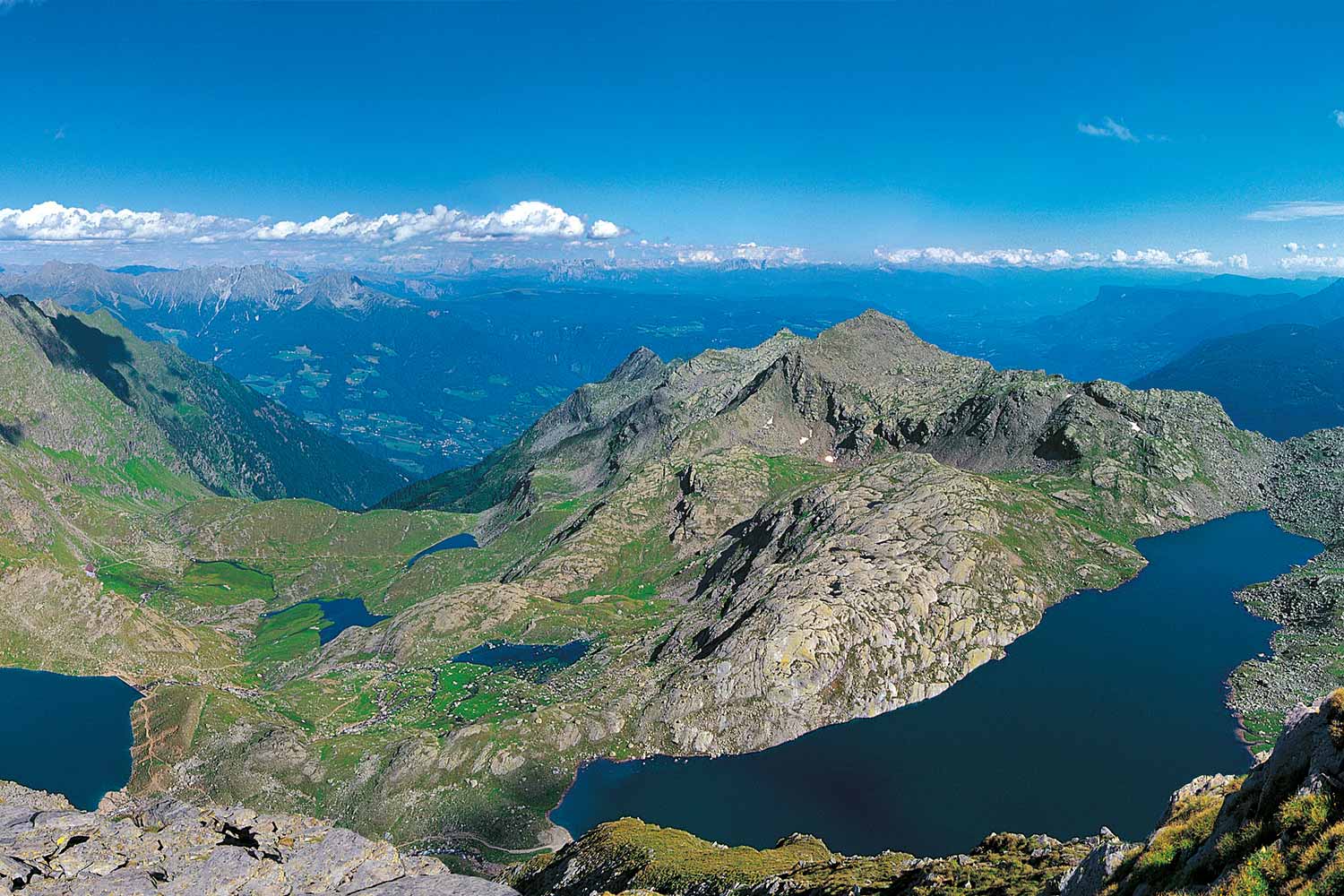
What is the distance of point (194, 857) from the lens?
2584 inches

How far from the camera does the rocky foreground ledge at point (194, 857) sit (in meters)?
59.8

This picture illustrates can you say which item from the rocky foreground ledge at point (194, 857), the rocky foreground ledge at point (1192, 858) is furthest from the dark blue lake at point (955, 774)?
the rocky foreground ledge at point (194, 857)

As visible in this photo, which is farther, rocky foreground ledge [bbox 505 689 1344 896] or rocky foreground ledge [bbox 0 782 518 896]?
rocky foreground ledge [bbox 0 782 518 896]

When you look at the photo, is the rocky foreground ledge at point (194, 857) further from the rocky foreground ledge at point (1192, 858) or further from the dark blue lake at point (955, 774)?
the dark blue lake at point (955, 774)

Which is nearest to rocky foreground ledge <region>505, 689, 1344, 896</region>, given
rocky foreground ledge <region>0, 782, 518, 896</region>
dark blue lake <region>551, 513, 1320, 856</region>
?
rocky foreground ledge <region>0, 782, 518, 896</region>

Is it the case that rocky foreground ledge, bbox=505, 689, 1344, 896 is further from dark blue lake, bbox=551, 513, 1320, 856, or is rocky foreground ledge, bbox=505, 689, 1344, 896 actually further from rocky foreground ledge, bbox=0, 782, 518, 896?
dark blue lake, bbox=551, 513, 1320, 856

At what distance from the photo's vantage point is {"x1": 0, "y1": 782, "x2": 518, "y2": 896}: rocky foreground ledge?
196 feet

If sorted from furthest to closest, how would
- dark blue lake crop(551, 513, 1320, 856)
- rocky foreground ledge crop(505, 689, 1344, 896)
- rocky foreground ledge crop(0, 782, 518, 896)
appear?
dark blue lake crop(551, 513, 1320, 856) < rocky foreground ledge crop(0, 782, 518, 896) < rocky foreground ledge crop(505, 689, 1344, 896)

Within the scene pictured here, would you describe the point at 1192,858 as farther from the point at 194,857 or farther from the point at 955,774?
the point at 955,774

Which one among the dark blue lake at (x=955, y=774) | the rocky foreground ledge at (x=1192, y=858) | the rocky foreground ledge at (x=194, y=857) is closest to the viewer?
the rocky foreground ledge at (x=1192, y=858)

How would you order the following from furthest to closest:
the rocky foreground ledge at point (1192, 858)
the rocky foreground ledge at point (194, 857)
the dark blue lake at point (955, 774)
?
the dark blue lake at point (955, 774), the rocky foreground ledge at point (194, 857), the rocky foreground ledge at point (1192, 858)

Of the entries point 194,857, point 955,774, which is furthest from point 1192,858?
point 955,774

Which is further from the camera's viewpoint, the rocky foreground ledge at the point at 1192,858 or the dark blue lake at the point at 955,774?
the dark blue lake at the point at 955,774

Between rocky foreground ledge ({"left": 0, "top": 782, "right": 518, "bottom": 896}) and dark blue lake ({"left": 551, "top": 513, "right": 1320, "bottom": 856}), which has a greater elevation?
rocky foreground ledge ({"left": 0, "top": 782, "right": 518, "bottom": 896})
